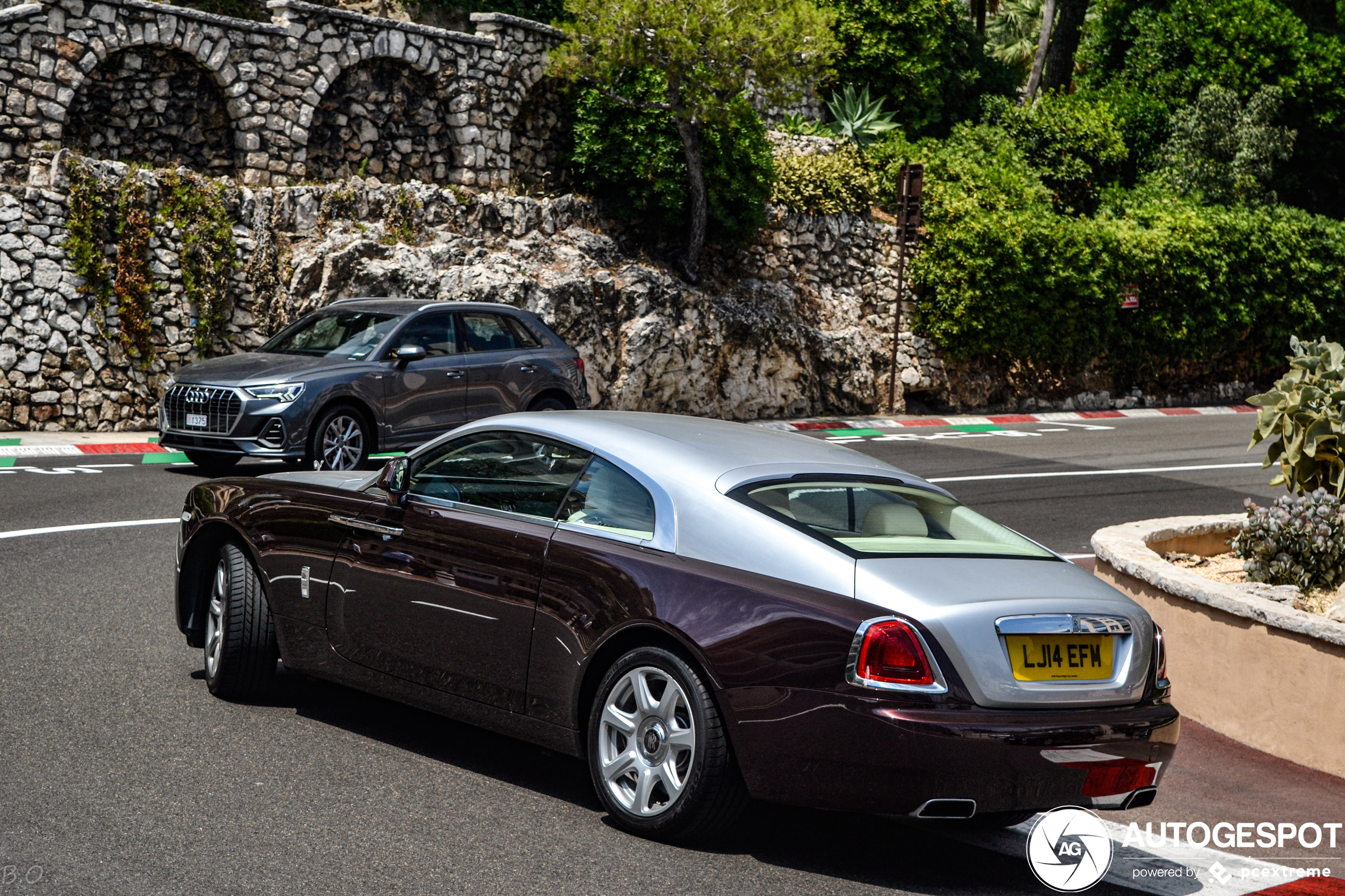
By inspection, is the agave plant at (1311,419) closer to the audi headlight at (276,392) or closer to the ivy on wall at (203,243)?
the audi headlight at (276,392)

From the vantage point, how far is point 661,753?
4914 millimetres

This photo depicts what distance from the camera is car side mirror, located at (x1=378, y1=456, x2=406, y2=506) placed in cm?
595

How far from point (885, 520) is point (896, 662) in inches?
39.7

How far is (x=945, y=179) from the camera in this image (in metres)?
27.5

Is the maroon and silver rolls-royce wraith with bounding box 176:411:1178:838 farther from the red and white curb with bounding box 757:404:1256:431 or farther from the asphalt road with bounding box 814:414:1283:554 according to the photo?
the red and white curb with bounding box 757:404:1256:431

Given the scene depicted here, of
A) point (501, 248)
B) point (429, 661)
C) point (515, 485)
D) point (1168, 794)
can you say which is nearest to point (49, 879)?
point (429, 661)

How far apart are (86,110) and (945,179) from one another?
1556cm

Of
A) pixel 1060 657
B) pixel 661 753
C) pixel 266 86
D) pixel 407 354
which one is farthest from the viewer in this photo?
→ pixel 266 86

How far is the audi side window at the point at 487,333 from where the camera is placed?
1530 centimetres

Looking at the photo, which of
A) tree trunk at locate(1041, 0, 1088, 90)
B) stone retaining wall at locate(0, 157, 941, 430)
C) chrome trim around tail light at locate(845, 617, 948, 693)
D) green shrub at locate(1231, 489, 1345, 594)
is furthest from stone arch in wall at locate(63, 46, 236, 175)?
tree trunk at locate(1041, 0, 1088, 90)

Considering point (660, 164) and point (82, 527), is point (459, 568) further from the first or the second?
point (660, 164)

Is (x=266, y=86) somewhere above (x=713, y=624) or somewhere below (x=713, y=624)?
above

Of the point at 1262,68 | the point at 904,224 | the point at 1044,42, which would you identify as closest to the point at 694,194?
the point at 904,224

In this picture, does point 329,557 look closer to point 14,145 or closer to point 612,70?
point 14,145
